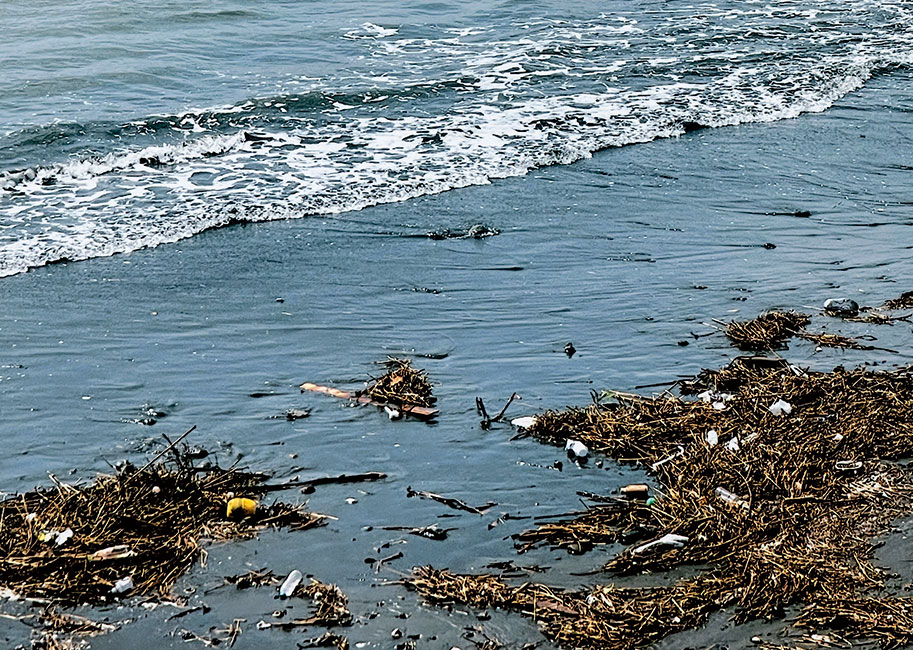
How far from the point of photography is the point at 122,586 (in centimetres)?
392

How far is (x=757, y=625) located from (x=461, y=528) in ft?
4.38

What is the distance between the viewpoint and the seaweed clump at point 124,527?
396cm

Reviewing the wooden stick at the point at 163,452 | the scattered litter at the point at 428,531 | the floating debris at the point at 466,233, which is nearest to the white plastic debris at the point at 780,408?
the scattered litter at the point at 428,531

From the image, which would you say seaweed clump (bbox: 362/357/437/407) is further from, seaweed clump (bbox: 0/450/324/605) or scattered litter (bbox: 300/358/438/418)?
seaweed clump (bbox: 0/450/324/605)

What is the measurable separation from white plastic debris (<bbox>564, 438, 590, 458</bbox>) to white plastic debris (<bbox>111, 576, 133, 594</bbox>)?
Answer: 7.09 ft

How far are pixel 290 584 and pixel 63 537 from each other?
1.09 m

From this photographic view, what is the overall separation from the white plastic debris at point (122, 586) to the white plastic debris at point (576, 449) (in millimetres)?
2161

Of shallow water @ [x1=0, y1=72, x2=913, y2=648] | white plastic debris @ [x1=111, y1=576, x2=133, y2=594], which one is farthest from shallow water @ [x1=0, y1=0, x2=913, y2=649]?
white plastic debris @ [x1=111, y1=576, x2=133, y2=594]

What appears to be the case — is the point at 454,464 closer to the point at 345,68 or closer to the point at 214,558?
the point at 214,558

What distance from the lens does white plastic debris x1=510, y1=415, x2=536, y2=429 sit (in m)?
5.14

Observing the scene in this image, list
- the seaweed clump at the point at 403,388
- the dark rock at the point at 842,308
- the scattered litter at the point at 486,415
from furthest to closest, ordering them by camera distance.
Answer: the dark rock at the point at 842,308, the seaweed clump at the point at 403,388, the scattered litter at the point at 486,415

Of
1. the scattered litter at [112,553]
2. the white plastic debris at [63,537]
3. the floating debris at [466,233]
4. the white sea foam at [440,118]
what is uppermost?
the white sea foam at [440,118]

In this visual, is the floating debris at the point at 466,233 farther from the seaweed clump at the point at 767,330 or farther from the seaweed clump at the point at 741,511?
the seaweed clump at the point at 741,511

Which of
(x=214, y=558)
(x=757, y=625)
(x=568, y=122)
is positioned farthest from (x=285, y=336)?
(x=568, y=122)
